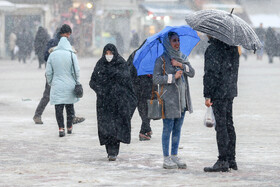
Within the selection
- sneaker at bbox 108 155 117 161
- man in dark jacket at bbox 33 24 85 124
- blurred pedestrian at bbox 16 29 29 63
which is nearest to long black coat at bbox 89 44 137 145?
sneaker at bbox 108 155 117 161

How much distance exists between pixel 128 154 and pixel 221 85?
2088mm

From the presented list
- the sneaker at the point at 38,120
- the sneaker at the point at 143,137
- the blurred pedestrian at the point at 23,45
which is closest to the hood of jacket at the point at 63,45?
the sneaker at the point at 143,137

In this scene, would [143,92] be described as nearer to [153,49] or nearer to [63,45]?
[63,45]

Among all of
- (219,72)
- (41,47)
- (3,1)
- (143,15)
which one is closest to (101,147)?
(219,72)

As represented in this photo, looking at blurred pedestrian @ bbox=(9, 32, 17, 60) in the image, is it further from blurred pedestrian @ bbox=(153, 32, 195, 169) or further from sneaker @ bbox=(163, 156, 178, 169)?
sneaker @ bbox=(163, 156, 178, 169)

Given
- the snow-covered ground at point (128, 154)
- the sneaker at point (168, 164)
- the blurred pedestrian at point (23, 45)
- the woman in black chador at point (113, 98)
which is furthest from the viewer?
the blurred pedestrian at point (23, 45)

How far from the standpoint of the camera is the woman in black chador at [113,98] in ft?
31.9

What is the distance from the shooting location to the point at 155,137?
11883mm

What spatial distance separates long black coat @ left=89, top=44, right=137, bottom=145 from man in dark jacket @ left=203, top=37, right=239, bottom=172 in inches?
61.3

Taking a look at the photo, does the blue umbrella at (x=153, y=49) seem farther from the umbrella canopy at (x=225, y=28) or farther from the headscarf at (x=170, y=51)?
the umbrella canopy at (x=225, y=28)

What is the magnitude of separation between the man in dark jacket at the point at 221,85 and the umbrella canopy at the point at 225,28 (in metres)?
0.15

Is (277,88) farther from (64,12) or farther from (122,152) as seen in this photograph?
(64,12)

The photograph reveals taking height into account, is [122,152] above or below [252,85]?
above

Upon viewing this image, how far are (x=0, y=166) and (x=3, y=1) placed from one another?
Answer: 41.5 meters
